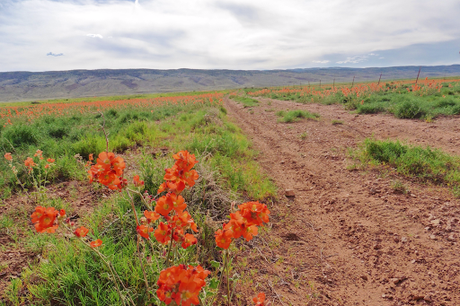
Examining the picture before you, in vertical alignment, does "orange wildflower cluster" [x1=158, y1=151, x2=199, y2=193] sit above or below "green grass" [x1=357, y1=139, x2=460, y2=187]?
A: above

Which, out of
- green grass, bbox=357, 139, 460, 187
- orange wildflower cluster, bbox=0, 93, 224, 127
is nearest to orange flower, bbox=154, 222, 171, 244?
green grass, bbox=357, 139, 460, 187

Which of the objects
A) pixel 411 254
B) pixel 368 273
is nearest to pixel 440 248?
pixel 411 254

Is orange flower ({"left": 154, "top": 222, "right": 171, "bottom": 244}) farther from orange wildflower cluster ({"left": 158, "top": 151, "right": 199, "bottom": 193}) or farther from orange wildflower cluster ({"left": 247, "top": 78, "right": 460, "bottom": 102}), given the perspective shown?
orange wildflower cluster ({"left": 247, "top": 78, "right": 460, "bottom": 102})

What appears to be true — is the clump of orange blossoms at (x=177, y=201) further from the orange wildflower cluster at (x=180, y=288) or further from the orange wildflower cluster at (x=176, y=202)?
the orange wildflower cluster at (x=180, y=288)

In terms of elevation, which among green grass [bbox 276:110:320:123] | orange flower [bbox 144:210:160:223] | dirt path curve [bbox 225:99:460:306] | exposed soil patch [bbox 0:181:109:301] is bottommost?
dirt path curve [bbox 225:99:460:306]

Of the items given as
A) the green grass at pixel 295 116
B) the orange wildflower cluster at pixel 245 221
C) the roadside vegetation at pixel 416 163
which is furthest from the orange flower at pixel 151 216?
the green grass at pixel 295 116

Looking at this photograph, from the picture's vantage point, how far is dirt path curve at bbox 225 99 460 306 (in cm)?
209

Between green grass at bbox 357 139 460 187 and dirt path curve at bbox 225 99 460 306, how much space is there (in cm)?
36

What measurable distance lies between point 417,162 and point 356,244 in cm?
259

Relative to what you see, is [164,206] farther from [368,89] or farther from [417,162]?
[368,89]

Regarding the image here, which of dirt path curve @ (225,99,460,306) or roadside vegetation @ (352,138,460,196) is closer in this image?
dirt path curve @ (225,99,460,306)

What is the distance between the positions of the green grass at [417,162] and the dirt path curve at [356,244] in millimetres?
364

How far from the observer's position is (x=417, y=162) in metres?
4.11

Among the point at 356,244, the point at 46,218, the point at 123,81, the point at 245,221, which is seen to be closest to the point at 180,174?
the point at 245,221
